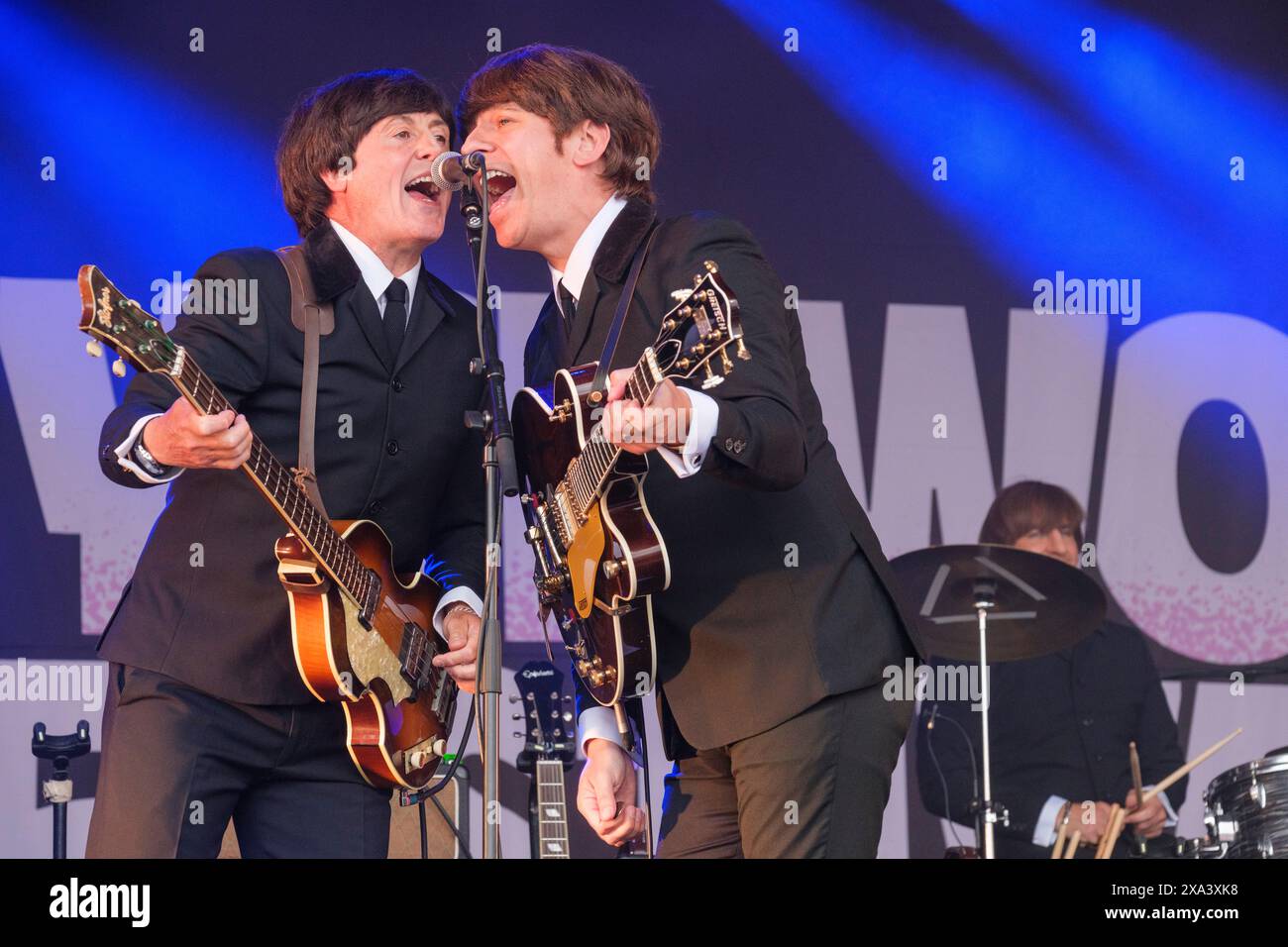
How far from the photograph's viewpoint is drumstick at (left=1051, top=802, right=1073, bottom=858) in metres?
5.61

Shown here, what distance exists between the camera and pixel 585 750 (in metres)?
3.33

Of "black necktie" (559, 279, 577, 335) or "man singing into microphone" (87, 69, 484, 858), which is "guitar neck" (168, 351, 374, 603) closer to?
"man singing into microphone" (87, 69, 484, 858)

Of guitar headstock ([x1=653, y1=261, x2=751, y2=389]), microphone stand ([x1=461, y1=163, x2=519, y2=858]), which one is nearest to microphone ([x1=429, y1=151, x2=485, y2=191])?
microphone stand ([x1=461, y1=163, x2=519, y2=858])

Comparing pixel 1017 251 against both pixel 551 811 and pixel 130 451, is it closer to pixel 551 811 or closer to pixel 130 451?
pixel 551 811

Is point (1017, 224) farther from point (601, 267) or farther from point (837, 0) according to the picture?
point (601, 267)

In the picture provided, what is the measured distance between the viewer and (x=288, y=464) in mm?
3479

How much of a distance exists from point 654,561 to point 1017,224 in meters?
3.74

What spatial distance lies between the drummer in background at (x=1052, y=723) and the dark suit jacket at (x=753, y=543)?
3.01m

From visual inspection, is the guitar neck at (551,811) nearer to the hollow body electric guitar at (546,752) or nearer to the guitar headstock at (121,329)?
the hollow body electric guitar at (546,752)

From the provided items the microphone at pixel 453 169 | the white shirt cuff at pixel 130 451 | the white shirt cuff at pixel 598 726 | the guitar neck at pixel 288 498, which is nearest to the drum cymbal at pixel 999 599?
the white shirt cuff at pixel 598 726

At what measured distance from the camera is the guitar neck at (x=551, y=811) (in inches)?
187

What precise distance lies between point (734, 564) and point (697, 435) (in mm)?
392

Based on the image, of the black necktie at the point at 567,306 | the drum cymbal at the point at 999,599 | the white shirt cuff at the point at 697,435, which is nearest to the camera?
the white shirt cuff at the point at 697,435

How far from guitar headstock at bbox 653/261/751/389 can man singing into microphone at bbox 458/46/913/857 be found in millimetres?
86
